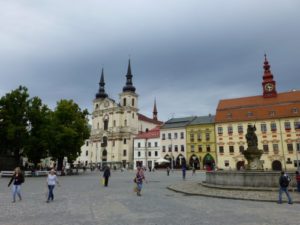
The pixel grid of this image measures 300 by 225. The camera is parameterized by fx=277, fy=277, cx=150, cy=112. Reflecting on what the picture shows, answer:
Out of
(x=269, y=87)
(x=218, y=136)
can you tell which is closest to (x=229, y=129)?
(x=218, y=136)

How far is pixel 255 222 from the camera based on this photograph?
8.76m

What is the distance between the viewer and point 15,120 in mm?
40344

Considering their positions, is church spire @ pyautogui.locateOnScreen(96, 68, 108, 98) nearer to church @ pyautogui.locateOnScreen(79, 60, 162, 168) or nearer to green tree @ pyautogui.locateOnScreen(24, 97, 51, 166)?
church @ pyautogui.locateOnScreen(79, 60, 162, 168)

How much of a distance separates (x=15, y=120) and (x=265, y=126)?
1790 inches

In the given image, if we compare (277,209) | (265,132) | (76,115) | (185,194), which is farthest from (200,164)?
(277,209)

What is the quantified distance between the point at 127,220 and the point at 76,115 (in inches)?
1576

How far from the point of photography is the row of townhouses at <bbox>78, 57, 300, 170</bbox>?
5359cm

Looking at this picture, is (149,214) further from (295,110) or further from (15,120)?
(295,110)

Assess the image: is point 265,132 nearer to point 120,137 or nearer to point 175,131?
point 175,131

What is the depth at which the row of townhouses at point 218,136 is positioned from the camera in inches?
2110

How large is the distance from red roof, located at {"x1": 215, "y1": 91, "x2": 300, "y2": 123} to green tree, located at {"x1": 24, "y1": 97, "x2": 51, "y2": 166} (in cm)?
3599

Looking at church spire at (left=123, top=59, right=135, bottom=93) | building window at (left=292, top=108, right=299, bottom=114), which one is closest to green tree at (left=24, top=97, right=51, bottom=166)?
building window at (left=292, top=108, right=299, bottom=114)

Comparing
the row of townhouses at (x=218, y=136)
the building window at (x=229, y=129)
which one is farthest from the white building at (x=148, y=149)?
the building window at (x=229, y=129)

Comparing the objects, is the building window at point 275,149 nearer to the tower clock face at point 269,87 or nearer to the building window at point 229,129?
the building window at point 229,129
